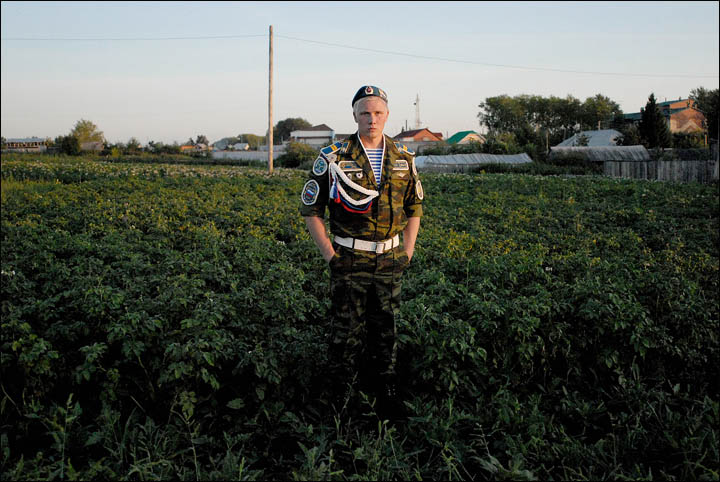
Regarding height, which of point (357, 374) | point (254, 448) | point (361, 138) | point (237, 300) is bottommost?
point (254, 448)

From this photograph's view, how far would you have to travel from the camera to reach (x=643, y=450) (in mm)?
3311

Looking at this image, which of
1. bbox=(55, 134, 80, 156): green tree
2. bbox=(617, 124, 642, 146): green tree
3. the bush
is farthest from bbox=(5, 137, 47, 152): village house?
bbox=(617, 124, 642, 146): green tree

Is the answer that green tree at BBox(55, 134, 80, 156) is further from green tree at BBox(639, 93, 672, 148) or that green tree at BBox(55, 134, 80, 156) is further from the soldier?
the soldier

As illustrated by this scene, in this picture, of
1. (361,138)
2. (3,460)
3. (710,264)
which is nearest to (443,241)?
(710,264)

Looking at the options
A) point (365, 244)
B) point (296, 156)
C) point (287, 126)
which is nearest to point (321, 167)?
point (365, 244)

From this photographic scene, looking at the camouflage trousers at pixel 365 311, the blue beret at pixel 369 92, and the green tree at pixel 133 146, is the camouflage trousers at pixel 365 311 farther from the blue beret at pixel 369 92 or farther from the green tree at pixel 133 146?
the green tree at pixel 133 146

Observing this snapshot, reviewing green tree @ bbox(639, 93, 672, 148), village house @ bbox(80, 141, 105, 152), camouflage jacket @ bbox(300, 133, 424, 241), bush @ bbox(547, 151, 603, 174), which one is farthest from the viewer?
village house @ bbox(80, 141, 105, 152)

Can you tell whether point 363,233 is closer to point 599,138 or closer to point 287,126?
point 599,138

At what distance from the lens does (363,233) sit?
363 cm

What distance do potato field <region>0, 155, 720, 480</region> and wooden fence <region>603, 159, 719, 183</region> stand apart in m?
21.3

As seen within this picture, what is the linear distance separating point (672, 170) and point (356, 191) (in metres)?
26.7

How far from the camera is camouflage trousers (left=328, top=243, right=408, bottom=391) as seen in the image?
3.61 metres

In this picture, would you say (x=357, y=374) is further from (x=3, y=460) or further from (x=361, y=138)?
(x=3, y=460)

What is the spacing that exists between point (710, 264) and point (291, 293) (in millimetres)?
5639
